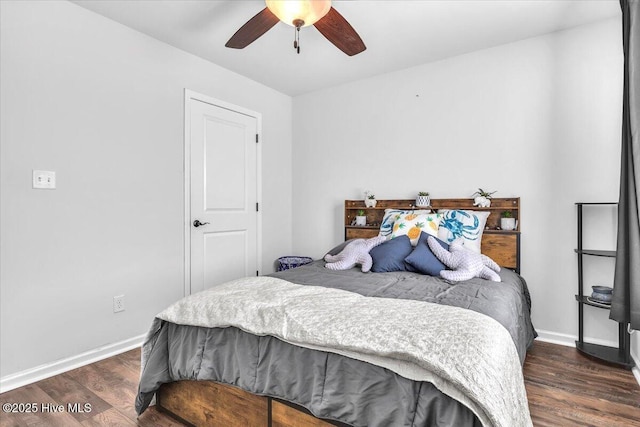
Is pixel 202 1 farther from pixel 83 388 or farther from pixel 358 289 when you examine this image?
pixel 83 388

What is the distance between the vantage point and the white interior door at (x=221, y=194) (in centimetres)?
315

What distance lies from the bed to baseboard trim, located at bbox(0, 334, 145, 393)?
0.98m

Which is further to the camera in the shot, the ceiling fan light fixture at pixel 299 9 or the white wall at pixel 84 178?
the white wall at pixel 84 178

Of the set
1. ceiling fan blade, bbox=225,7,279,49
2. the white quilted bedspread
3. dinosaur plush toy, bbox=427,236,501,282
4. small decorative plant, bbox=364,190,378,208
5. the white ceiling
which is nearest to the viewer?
the white quilted bedspread

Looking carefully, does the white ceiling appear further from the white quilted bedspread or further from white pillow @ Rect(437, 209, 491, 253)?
the white quilted bedspread

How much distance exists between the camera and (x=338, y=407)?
47.6 inches

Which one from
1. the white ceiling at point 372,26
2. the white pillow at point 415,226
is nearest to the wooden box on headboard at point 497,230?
the white pillow at point 415,226

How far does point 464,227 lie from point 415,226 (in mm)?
390

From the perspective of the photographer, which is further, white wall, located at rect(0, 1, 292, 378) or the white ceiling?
the white ceiling

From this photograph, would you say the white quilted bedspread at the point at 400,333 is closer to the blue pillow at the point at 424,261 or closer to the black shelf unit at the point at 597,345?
the blue pillow at the point at 424,261

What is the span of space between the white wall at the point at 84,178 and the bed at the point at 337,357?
103 centimetres

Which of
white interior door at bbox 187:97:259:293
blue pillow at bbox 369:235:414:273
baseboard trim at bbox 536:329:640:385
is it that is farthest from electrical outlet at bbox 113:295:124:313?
baseboard trim at bbox 536:329:640:385

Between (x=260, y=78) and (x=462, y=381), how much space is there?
347cm

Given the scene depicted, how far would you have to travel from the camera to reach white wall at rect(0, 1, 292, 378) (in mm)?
2107
